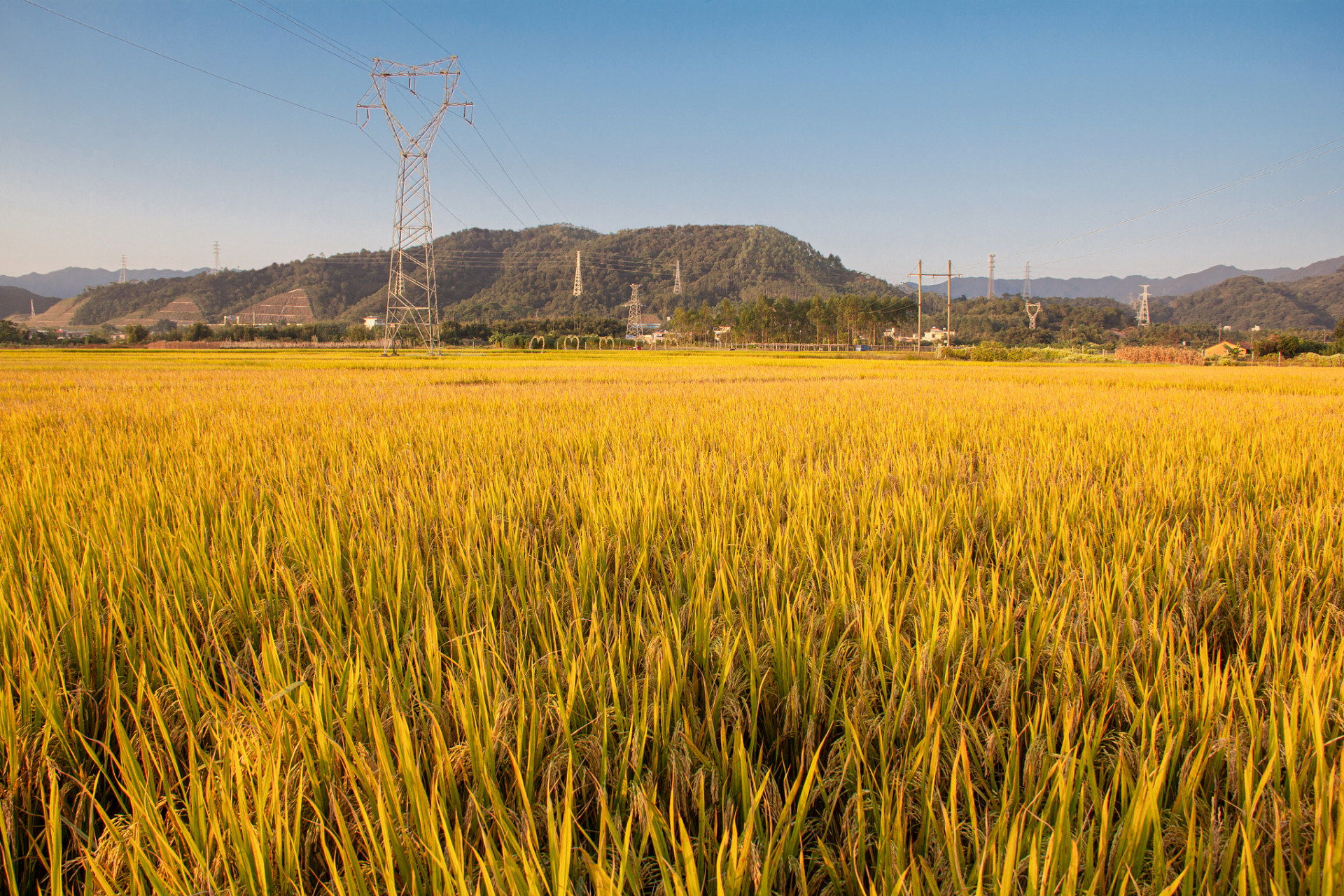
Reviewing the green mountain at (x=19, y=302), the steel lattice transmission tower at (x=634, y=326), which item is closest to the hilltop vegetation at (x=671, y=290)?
the steel lattice transmission tower at (x=634, y=326)

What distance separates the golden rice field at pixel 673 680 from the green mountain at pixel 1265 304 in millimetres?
137678

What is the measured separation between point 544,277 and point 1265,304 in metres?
136

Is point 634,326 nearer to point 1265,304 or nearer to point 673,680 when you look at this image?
point 673,680

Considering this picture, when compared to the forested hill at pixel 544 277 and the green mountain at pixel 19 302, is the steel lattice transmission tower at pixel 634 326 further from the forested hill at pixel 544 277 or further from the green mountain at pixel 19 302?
the green mountain at pixel 19 302

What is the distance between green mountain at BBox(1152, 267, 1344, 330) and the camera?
102000 mm

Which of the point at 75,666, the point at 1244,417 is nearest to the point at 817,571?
the point at 75,666

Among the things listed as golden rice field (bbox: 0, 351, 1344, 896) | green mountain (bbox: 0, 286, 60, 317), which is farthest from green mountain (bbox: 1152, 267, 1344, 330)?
green mountain (bbox: 0, 286, 60, 317)

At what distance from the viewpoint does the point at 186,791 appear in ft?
2.69

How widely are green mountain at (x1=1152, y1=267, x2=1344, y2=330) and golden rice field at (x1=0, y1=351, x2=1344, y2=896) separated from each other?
13768 centimetres

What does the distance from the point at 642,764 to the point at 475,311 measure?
109 metres

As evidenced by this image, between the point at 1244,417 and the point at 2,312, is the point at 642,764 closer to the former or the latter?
the point at 1244,417

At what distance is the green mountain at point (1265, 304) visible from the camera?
10200cm

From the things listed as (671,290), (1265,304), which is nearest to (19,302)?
(671,290)

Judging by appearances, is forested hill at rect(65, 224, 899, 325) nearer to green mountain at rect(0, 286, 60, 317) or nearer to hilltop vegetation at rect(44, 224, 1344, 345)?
hilltop vegetation at rect(44, 224, 1344, 345)
